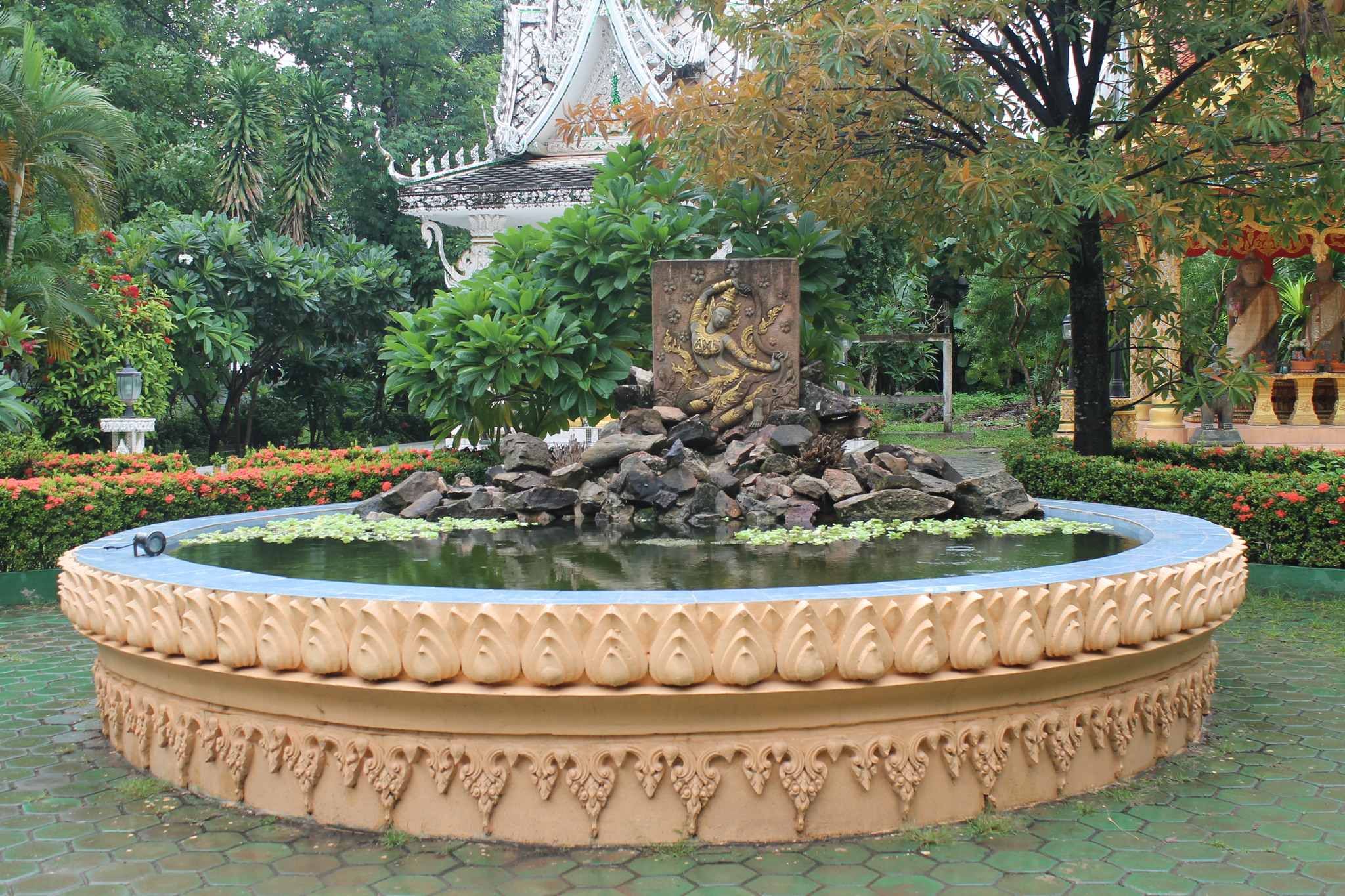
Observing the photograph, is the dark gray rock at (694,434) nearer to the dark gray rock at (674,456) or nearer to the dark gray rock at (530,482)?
the dark gray rock at (674,456)

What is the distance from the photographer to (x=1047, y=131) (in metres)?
7.62

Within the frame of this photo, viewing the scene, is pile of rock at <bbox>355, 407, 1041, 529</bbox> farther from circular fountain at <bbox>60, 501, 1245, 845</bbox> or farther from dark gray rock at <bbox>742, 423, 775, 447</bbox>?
circular fountain at <bbox>60, 501, 1245, 845</bbox>

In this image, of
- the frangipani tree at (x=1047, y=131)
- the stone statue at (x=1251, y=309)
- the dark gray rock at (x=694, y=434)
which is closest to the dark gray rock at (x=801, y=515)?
the dark gray rock at (x=694, y=434)

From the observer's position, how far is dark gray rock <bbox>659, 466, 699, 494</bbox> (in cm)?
664

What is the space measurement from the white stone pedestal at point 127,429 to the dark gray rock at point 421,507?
7.41 metres

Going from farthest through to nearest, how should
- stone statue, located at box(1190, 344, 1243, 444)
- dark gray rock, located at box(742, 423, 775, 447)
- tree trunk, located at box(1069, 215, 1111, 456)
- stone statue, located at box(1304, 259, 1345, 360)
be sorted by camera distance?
stone statue, located at box(1304, 259, 1345, 360) < stone statue, located at box(1190, 344, 1243, 444) < tree trunk, located at box(1069, 215, 1111, 456) < dark gray rock, located at box(742, 423, 775, 447)

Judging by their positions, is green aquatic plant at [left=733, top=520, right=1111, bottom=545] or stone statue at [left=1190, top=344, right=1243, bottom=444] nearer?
green aquatic plant at [left=733, top=520, right=1111, bottom=545]

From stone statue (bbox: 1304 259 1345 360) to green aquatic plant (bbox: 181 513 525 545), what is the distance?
37.4ft

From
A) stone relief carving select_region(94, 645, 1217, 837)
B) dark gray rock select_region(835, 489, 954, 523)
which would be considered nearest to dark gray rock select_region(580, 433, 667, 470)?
dark gray rock select_region(835, 489, 954, 523)

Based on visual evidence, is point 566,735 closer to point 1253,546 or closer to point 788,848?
point 788,848

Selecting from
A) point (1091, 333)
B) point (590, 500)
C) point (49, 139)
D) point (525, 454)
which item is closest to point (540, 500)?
point (590, 500)

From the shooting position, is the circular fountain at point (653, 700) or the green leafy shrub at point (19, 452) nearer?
the circular fountain at point (653, 700)

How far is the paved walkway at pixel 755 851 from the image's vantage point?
293 cm

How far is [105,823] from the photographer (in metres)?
3.46
